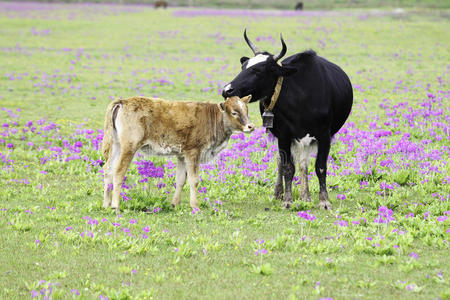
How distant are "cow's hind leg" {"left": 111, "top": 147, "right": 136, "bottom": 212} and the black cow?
6.69ft

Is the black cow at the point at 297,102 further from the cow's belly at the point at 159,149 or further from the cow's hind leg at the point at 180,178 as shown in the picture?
the cow's hind leg at the point at 180,178

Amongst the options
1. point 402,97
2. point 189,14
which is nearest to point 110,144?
point 402,97

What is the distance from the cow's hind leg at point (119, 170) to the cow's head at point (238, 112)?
1.84 m

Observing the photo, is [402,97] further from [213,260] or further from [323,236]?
[213,260]

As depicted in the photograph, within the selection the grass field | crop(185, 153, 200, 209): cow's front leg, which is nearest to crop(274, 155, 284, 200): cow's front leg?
the grass field

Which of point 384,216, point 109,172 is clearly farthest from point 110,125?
point 384,216

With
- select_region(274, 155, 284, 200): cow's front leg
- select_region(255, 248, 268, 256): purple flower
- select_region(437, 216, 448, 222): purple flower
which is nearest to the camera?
select_region(255, 248, 268, 256): purple flower

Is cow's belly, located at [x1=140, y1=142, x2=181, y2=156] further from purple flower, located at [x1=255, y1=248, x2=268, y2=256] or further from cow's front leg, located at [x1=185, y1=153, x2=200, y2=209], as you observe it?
purple flower, located at [x1=255, y1=248, x2=268, y2=256]

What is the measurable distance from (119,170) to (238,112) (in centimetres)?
237

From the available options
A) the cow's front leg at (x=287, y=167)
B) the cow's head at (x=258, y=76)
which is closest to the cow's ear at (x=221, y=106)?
the cow's head at (x=258, y=76)

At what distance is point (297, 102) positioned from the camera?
32.1ft

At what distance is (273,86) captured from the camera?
970cm

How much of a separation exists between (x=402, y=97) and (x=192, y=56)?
1804 cm

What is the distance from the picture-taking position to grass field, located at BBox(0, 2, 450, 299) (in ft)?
21.3
